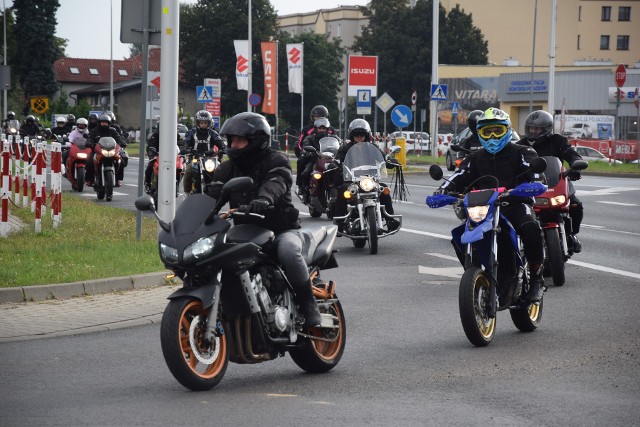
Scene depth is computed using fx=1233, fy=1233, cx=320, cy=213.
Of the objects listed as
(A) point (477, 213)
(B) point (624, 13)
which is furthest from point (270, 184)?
(B) point (624, 13)

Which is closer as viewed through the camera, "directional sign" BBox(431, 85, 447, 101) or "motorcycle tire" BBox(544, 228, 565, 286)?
"motorcycle tire" BBox(544, 228, 565, 286)

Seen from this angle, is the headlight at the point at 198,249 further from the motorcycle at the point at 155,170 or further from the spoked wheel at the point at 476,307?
the motorcycle at the point at 155,170

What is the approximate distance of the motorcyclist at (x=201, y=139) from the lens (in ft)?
72.9

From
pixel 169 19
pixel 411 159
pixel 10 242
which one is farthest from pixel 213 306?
pixel 411 159

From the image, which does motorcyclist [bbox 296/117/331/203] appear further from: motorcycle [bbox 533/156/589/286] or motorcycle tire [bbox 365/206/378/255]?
motorcycle [bbox 533/156/589/286]

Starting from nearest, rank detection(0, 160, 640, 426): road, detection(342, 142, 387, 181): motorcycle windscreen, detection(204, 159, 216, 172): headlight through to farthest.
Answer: detection(0, 160, 640, 426): road → detection(342, 142, 387, 181): motorcycle windscreen → detection(204, 159, 216, 172): headlight

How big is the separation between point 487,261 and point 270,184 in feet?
7.35

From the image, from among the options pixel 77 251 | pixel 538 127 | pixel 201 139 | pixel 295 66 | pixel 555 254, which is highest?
pixel 295 66

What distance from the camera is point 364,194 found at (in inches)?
631

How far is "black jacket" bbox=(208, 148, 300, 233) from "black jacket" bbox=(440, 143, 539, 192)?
7.42 ft

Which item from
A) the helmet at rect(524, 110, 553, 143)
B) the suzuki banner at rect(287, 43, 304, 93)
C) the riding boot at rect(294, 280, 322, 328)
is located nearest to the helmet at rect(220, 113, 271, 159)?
the riding boot at rect(294, 280, 322, 328)

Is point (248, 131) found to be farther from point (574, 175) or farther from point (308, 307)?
point (574, 175)

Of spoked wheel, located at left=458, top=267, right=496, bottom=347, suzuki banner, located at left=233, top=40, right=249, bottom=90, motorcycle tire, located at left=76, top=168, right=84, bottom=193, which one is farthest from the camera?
suzuki banner, located at left=233, top=40, right=249, bottom=90

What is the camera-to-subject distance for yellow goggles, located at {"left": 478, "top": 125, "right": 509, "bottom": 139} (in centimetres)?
957
